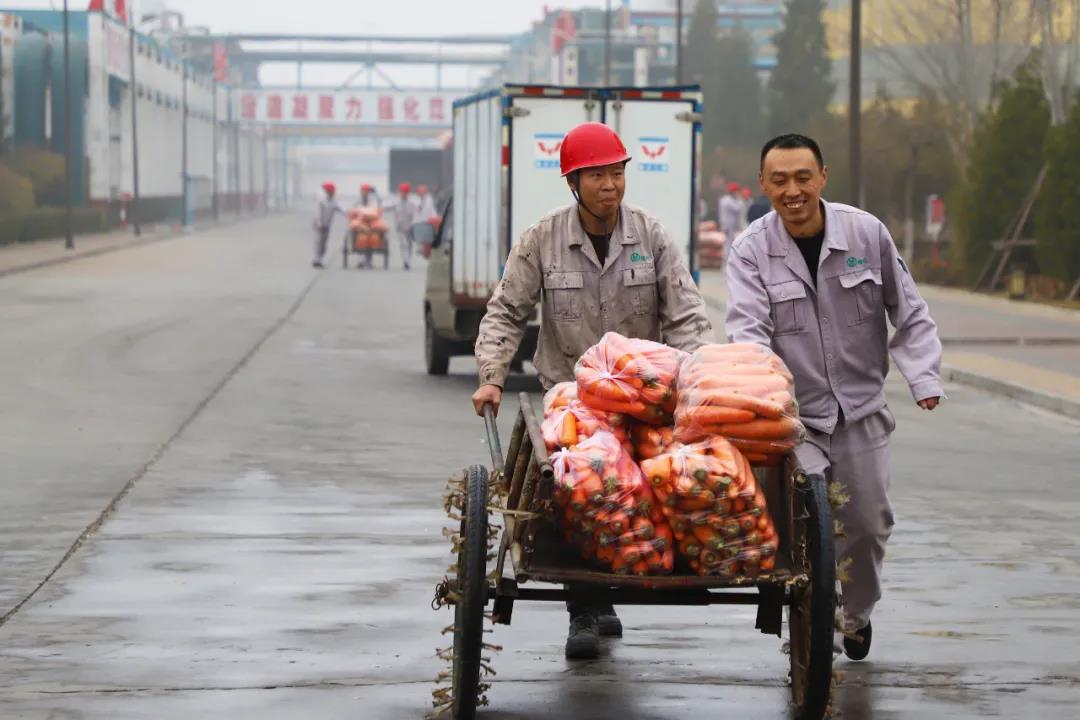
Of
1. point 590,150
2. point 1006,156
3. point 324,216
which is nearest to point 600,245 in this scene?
point 590,150

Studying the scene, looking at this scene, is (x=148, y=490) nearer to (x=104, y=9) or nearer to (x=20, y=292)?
(x=20, y=292)

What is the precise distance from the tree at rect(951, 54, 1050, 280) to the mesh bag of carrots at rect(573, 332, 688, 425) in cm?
2781

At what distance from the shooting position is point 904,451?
48.4 ft

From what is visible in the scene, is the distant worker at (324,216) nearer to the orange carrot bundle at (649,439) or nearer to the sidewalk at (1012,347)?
the sidewalk at (1012,347)

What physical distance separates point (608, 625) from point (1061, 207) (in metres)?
25.0

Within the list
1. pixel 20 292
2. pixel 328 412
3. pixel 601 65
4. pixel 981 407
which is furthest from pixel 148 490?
pixel 601 65

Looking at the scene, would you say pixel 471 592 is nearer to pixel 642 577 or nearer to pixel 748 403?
pixel 642 577

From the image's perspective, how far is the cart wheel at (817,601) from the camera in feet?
19.7

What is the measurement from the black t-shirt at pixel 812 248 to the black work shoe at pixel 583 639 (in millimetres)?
1470

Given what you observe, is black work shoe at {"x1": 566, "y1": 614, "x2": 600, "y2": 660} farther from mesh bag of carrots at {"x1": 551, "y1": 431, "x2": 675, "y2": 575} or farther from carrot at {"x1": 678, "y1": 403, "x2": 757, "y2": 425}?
carrot at {"x1": 678, "y1": 403, "x2": 757, "y2": 425}

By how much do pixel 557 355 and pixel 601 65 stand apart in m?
112

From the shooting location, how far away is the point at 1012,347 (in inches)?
942

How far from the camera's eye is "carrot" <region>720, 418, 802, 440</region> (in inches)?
241

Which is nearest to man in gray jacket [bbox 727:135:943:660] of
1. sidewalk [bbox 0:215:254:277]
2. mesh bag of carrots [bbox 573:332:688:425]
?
mesh bag of carrots [bbox 573:332:688:425]
